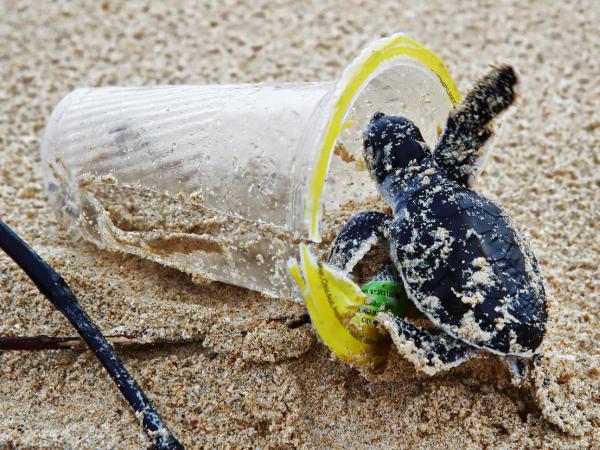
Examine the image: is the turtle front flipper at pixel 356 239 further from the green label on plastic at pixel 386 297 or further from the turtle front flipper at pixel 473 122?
the turtle front flipper at pixel 473 122

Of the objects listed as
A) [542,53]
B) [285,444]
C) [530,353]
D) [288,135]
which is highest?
[288,135]

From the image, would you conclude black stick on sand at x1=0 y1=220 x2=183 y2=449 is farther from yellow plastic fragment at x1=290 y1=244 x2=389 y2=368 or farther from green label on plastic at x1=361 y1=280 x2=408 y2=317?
green label on plastic at x1=361 y1=280 x2=408 y2=317

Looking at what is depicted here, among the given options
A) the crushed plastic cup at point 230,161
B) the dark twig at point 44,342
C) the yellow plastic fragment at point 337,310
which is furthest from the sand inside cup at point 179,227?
the dark twig at point 44,342

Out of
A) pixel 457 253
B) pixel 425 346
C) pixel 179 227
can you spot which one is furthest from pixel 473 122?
pixel 179 227

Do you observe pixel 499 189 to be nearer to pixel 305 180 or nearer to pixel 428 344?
pixel 428 344

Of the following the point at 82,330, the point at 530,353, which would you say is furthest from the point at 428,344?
the point at 82,330

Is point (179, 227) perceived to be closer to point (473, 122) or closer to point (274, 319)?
point (274, 319)

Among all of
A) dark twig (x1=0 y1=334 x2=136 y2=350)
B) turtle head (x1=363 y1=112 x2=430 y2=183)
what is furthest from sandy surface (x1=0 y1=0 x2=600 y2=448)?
turtle head (x1=363 y1=112 x2=430 y2=183)
